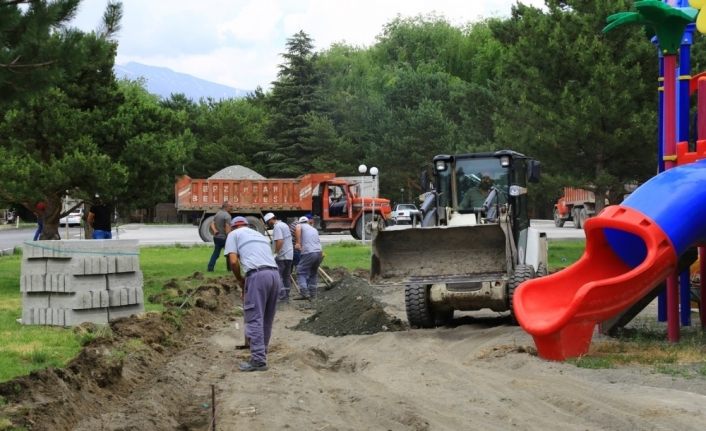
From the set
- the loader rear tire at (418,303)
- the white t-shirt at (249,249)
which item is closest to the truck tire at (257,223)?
the loader rear tire at (418,303)

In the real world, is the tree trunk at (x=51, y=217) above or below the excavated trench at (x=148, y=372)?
above

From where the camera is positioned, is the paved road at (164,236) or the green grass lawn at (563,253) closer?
the green grass lawn at (563,253)

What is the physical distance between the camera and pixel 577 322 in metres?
10.1

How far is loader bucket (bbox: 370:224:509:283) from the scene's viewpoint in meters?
13.2

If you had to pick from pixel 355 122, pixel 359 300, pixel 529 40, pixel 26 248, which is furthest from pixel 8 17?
pixel 355 122

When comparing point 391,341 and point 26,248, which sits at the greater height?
point 26,248

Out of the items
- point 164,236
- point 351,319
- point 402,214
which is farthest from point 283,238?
point 402,214

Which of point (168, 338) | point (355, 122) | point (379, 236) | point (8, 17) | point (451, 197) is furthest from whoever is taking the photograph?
point (355, 122)

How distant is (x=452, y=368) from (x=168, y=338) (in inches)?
163

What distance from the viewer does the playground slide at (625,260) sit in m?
10.1

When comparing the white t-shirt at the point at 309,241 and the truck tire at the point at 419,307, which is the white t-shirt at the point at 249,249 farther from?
the white t-shirt at the point at 309,241

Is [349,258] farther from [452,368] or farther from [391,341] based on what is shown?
[452,368]

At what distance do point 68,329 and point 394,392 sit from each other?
17.9 feet

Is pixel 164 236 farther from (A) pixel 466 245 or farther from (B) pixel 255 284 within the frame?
(B) pixel 255 284
